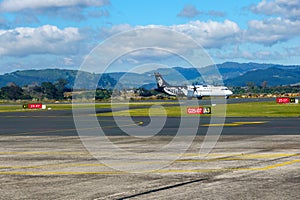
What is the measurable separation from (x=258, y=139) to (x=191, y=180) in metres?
13.9

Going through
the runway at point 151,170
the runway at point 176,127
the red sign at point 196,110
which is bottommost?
the runway at point 151,170

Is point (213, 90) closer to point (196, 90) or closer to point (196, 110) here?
point (196, 90)

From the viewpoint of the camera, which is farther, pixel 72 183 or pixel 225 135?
pixel 225 135

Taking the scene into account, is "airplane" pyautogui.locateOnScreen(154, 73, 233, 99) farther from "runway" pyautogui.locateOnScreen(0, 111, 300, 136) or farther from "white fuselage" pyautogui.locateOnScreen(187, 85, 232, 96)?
"runway" pyautogui.locateOnScreen(0, 111, 300, 136)

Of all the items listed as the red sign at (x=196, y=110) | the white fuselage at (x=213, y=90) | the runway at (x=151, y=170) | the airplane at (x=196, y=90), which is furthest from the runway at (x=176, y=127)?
the white fuselage at (x=213, y=90)

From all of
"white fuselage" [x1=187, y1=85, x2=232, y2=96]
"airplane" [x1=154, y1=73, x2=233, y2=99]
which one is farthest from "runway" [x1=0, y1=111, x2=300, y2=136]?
"white fuselage" [x1=187, y1=85, x2=232, y2=96]

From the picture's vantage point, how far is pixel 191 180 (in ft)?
48.7

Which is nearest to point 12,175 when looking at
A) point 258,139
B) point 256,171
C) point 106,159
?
point 106,159

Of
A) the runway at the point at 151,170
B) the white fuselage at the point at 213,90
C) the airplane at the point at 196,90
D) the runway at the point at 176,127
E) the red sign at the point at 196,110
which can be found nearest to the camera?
the runway at the point at 151,170

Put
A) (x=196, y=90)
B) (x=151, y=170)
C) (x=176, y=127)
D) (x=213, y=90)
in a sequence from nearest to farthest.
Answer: (x=151, y=170)
(x=176, y=127)
(x=196, y=90)
(x=213, y=90)

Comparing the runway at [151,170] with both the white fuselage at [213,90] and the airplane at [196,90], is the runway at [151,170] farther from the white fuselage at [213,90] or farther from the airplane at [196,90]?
the white fuselage at [213,90]

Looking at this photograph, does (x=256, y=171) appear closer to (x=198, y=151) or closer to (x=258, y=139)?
(x=198, y=151)

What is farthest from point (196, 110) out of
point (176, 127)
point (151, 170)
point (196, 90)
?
point (196, 90)

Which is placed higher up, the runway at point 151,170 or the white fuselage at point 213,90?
the white fuselage at point 213,90
